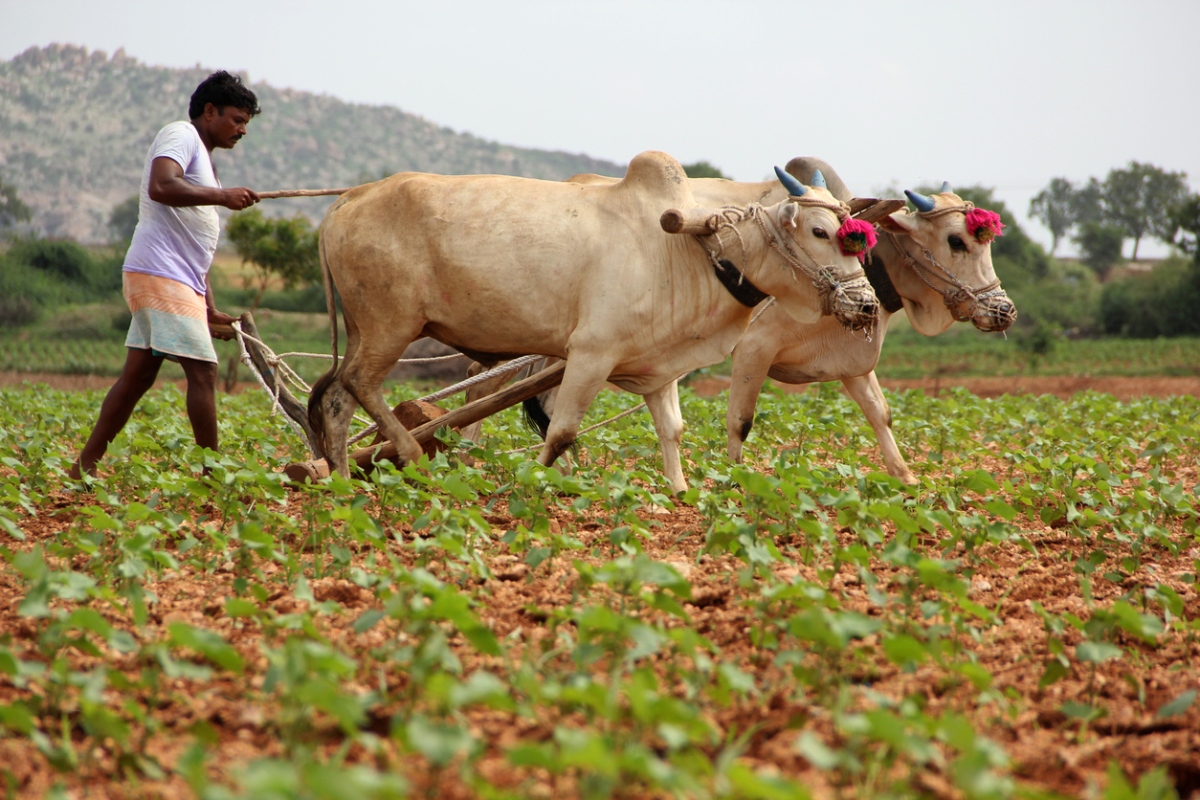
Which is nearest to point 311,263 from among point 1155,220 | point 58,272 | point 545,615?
point 58,272

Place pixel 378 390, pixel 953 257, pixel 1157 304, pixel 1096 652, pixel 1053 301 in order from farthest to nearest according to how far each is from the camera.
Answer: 1. pixel 1053 301
2. pixel 1157 304
3. pixel 953 257
4. pixel 378 390
5. pixel 1096 652

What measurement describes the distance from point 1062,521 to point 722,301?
1791 millimetres

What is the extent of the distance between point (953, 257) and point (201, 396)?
372 cm

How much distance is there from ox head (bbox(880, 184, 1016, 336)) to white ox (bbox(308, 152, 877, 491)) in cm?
114

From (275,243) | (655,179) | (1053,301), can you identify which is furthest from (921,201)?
(1053,301)

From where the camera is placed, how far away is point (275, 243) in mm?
23266

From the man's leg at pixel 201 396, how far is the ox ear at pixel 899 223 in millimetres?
3372

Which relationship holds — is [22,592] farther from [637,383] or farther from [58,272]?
[58,272]

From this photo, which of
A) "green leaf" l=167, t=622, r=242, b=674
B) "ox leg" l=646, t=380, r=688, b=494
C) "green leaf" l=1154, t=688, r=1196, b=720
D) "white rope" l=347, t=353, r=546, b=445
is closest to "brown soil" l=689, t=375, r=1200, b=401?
"white rope" l=347, t=353, r=546, b=445

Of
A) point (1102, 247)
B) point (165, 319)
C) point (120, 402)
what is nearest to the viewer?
point (165, 319)

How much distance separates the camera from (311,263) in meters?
23.9

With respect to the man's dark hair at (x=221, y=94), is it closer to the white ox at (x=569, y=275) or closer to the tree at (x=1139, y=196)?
the white ox at (x=569, y=275)

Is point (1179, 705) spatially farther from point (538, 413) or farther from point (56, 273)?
point (56, 273)

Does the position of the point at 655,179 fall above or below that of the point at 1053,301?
below
